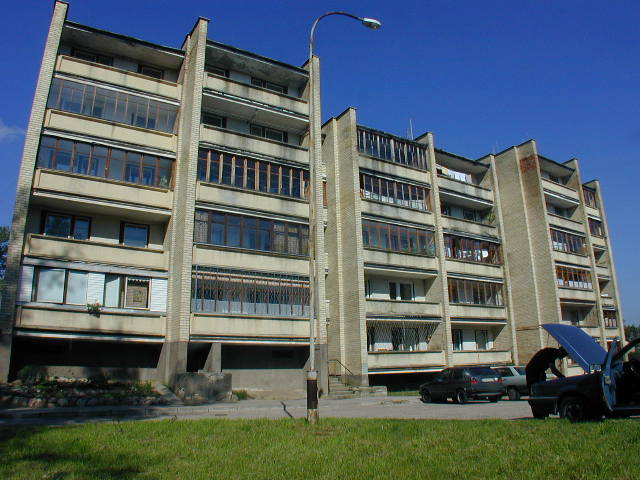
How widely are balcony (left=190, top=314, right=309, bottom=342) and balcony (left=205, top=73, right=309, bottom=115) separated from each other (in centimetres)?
1227

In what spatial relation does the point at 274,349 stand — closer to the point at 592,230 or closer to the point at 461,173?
the point at 461,173

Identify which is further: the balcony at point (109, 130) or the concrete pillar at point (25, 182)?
the balcony at point (109, 130)

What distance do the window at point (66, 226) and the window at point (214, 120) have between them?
854 centimetres

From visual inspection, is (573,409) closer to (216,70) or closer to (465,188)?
(216,70)

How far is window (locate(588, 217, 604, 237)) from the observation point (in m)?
47.6

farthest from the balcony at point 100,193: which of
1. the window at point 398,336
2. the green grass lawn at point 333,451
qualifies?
the green grass lawn at point 333,451

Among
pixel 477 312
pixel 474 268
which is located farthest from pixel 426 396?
pixel 474 268

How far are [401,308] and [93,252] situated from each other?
17.5 m

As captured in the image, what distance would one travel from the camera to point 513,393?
2359 cm

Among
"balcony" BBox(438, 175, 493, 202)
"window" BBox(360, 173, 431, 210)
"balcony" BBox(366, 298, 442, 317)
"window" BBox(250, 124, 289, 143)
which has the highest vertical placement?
"window" BBox(250, 124, 289, 143)

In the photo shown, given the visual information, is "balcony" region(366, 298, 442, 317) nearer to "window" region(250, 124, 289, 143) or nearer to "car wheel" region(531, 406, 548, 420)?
"window" region(250, 124, 289, 143)

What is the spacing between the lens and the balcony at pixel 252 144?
2691cm

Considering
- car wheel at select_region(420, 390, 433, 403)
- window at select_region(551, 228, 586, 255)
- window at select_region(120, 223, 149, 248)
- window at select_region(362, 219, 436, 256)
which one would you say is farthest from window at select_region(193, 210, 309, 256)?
window at select_region(551, 228, 586, 255)

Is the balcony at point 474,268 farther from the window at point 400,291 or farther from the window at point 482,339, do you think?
the window at point 482,339
